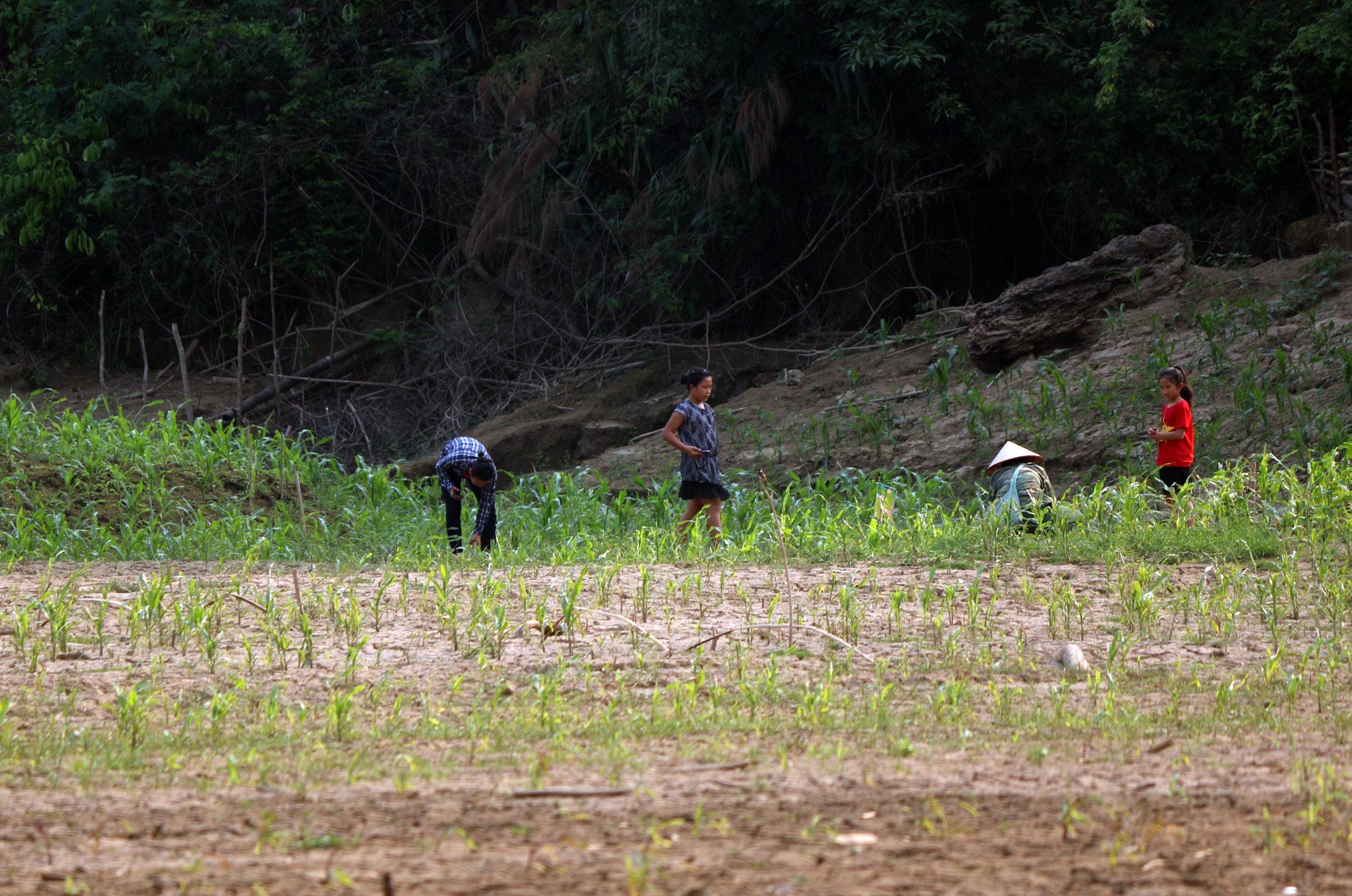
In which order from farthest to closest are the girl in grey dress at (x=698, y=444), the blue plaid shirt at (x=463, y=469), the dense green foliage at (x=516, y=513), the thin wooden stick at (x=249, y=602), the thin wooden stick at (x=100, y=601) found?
the girl in grey dress at (x=698, y=444) → the blue plaid shirt at (x=463, y=469) → the dense green foliage at (x=516, y=513) → the thin wooden stick at (x=100, y=601) → the thin wooden stick at (x=249, y=602)

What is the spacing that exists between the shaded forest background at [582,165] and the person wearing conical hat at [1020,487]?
571cm

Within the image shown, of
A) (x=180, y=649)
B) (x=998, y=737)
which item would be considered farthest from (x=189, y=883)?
(x=180, y=649)

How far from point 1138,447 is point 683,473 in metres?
3.52

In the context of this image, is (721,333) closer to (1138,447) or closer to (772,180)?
(772,180)

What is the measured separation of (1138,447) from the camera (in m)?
9.39

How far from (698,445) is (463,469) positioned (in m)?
1.44

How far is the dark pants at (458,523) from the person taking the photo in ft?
25.4

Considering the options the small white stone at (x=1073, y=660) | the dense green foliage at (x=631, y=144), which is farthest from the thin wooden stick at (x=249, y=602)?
the dense green foliage at (x=631, y=144)

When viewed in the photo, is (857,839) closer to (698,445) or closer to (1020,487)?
(1020,487)

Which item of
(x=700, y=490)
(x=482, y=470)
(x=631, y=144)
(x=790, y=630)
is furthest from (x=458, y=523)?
(x=631, y=144)

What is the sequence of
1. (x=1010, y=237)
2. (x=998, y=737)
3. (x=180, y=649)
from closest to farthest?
(x=998, y=737) → (x=180, y=649) → (x=1010, y=237)

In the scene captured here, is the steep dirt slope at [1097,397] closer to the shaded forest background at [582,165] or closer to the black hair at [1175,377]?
the black hair at [1175,377]

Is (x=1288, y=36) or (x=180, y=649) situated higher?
(x=1288, y=36)

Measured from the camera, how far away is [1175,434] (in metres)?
7.57
